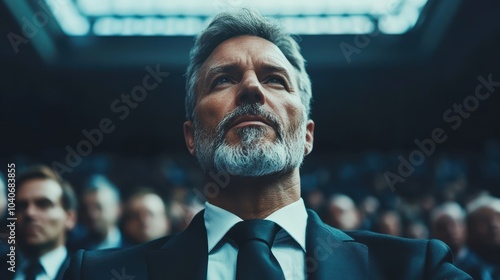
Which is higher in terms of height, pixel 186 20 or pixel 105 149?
pixel 186 20

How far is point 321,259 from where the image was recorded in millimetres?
1000

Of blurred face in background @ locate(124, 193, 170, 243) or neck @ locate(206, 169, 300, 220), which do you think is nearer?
neck @ locate(206, 169, 300, 220)

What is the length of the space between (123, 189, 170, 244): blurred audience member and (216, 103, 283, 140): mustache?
3.11 ft

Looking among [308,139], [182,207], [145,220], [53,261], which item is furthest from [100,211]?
[308,139]

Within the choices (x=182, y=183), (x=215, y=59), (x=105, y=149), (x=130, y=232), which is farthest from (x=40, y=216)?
(x=105, y=149)

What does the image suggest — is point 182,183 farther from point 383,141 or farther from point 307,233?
point 307,233

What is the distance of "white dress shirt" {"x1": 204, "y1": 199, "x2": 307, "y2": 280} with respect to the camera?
1.01 m

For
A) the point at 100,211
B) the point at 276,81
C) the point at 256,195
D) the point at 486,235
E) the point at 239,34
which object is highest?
the point at 239,34

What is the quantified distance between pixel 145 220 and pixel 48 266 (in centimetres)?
64

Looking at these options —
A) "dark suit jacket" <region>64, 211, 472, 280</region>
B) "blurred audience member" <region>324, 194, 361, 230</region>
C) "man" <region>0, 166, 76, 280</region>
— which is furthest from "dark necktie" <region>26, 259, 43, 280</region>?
"blurred audience member" <region>324, 194, 361, 230</region>

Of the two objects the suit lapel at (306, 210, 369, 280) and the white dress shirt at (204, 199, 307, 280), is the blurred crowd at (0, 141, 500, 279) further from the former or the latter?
the suit lapel at (306, 210, 369, 280)

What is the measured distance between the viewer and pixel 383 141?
361cm

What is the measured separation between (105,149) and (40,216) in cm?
182

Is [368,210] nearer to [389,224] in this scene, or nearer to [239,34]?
[389,224]
